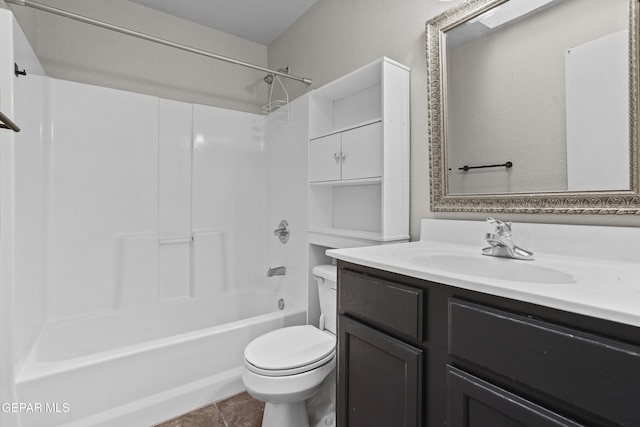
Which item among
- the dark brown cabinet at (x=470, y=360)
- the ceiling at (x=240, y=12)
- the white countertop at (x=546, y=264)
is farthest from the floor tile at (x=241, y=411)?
the ceiling at (x=240, y=12)

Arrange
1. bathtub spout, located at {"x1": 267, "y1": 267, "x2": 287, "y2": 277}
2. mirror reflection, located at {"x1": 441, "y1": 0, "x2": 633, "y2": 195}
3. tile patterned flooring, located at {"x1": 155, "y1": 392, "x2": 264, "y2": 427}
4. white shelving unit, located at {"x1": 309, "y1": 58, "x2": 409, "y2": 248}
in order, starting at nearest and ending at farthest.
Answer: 1. mirror reflection, located at {"x1": 441, "y1": 0, "x2": 633, "y2": 195}
2. white shelving unit, located at {"x1": 309, "y1": 58, "x2": 409, "y2": 248}
3. tile patterned flooring, located at {"x1": 155, "y1": 392, "x2": 264, "y2": 427}
4. bathtub spout, located at {"x1": 267, "y1": 267, "x2": 287, "y2": 277}

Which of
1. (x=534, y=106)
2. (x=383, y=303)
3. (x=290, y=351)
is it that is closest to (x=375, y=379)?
(x=383, y=303)

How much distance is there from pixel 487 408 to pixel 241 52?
291cm

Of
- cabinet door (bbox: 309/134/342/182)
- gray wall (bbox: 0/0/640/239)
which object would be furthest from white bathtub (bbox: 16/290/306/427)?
gray wall (bbox: 0/0/640/239)

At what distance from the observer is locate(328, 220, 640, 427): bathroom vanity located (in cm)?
55

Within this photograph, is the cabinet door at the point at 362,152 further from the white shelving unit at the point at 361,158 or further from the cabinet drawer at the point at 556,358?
the cabinet drawer at the point at 556,358

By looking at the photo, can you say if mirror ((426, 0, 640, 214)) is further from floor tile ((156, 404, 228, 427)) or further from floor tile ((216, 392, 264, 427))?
floor tile ((156, 404, 228, 427))

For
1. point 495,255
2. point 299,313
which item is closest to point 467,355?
point 495,255

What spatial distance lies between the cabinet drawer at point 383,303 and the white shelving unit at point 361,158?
417 mm

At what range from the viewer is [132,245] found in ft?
7.04

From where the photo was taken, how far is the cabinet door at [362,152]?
1.47 m

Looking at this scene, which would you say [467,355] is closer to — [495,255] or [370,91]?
[495,255]

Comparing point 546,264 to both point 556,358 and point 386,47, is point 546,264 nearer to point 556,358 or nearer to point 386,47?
point 556,358

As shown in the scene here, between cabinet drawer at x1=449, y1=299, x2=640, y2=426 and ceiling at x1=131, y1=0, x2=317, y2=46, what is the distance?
2.32m
